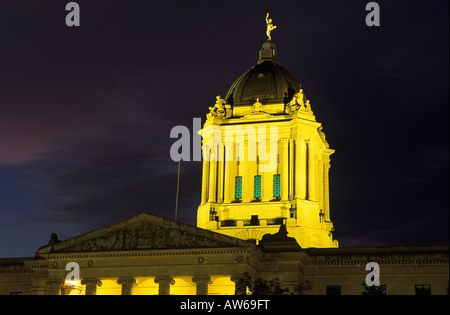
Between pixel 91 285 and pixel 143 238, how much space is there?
602cm

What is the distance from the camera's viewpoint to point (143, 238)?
88.4m

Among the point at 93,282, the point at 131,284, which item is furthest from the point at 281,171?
the point at 93,282

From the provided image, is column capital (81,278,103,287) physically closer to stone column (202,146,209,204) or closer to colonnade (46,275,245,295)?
colonnade (46,275,245,295)

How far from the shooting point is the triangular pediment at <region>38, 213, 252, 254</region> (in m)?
86.8

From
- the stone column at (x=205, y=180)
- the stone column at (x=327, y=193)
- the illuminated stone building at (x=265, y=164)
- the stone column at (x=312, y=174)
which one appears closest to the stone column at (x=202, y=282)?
the illuminated stone building at (x=265, y=164)

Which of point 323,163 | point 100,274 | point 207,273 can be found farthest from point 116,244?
point 323,163

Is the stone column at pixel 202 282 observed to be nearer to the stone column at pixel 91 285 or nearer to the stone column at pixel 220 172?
the stone column at pixel 91 285

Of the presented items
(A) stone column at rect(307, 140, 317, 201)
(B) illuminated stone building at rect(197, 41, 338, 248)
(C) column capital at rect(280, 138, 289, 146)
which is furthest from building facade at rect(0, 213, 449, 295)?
(C) column capital at rect(280, 138, 289, 146)

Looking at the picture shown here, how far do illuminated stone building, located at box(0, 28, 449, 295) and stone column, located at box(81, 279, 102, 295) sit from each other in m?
0.09

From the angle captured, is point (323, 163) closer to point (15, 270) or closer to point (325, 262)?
point (325, 262)

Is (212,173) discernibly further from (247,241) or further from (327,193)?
(247,241)

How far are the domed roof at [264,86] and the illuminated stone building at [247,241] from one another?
0.12 m

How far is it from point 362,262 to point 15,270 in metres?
32.1
